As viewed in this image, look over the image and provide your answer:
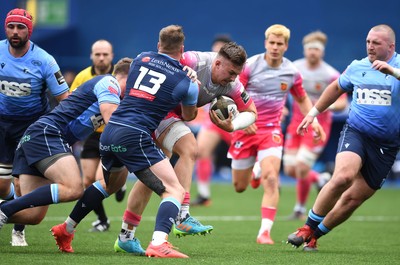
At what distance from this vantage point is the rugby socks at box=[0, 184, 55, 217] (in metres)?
8.07

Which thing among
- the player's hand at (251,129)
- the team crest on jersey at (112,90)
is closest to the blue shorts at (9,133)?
the team crest on jersey at (112,90)

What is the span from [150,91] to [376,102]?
251cm

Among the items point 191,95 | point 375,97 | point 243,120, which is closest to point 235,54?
point 191,95

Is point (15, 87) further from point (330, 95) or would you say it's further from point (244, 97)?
point (330, 95)

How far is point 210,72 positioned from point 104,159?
140 centimetres

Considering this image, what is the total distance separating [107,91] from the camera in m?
8.23

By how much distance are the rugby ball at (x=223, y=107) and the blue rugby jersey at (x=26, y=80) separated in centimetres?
159

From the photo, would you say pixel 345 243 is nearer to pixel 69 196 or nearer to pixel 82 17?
pixel 69 196

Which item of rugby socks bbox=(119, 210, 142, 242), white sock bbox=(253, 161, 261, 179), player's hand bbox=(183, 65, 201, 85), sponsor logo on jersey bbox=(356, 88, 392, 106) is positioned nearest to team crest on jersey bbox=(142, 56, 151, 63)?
player's hand bbox=(183, 65, 201, 85)

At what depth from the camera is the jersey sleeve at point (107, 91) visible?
819cm

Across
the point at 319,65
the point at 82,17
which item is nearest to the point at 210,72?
the point at 319,65

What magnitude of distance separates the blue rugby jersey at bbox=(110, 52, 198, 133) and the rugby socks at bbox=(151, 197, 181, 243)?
696 millimetres

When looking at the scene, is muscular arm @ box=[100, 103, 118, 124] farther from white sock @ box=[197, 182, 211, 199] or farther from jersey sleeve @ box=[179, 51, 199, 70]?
white sock @ box=[197, 182, 211, 199]

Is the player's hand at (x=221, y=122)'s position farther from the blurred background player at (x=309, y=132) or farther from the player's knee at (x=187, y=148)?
the blurred background player at (x=309, y=132)
